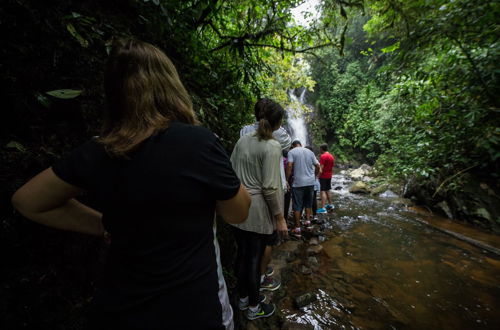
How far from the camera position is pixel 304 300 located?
2.62 meters

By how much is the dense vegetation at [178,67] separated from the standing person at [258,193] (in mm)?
802

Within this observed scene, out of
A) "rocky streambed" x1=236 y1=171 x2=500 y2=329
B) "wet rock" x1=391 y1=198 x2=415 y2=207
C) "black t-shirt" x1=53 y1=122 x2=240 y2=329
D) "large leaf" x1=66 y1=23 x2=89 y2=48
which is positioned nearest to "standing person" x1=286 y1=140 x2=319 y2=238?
"rocky streambed" x1=236 y1=171 x2=500 y2=329

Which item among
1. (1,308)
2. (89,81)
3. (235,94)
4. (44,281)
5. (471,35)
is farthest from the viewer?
(235,94)

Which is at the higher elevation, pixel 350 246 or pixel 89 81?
pixel 89 81

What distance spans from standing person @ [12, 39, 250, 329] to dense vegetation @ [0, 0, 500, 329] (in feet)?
2.25

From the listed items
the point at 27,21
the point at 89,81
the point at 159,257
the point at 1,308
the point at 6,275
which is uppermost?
the point at 27,21

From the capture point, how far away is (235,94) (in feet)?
12.2

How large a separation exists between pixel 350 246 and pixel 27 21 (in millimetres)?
5327

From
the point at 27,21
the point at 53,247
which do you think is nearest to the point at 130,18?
the point at 27,21

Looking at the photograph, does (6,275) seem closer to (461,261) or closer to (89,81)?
(89,81)

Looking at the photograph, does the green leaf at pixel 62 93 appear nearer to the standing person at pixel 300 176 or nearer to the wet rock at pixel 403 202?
the standing person at pixel 300 176

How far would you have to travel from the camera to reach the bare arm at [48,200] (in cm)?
83

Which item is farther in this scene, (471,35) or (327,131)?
(327,131)

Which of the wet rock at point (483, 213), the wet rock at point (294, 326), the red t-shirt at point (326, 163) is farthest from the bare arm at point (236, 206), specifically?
the wet rock at point (483, 213)
